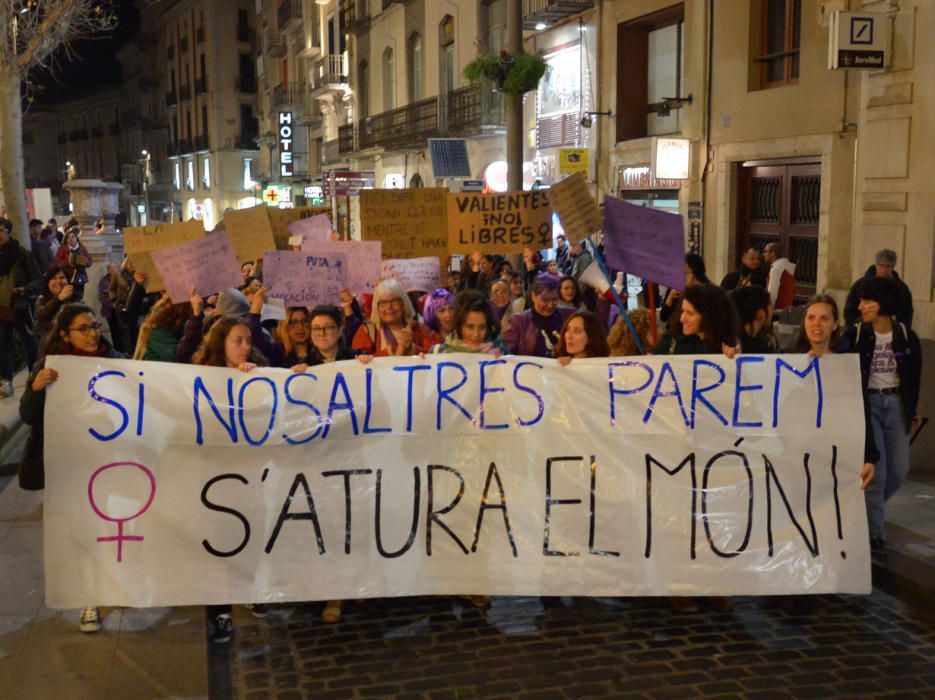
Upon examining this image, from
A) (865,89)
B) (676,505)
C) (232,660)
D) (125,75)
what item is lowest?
(232,660)

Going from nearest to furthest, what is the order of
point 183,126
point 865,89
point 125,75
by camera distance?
point 865,89 < point 183,126 < point 125,75

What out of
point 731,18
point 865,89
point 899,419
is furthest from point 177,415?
point 731,18

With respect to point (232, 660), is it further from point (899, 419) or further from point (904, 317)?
point (904, 317)

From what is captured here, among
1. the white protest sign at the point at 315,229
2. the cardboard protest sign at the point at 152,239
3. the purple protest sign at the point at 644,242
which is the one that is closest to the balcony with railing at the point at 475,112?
the white protest sign at the point at 315,229

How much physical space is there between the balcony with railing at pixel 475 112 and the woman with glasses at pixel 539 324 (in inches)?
602

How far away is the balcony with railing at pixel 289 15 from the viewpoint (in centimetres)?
4219

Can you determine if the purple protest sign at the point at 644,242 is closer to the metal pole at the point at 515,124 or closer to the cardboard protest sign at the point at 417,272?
the cardboard protest sign at the point at 417,272

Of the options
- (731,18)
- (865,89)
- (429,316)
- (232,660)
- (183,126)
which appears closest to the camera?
(232,660)

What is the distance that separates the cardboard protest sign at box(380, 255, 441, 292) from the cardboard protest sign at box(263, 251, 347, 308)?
1.62m

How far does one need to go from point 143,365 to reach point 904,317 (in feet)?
17.2

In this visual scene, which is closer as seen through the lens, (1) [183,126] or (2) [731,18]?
(2) [731,18]

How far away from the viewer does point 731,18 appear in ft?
45.2

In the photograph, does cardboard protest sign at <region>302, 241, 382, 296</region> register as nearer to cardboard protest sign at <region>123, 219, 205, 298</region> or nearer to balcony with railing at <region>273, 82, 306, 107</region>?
cardboard protest sign at <region>123, 219, 205, 298</region>

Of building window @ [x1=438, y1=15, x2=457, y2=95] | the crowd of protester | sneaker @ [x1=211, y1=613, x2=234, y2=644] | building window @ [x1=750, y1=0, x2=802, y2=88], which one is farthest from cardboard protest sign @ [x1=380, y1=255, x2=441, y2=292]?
building window @ [x1=438, y1=15, x2=457, y2=95]
